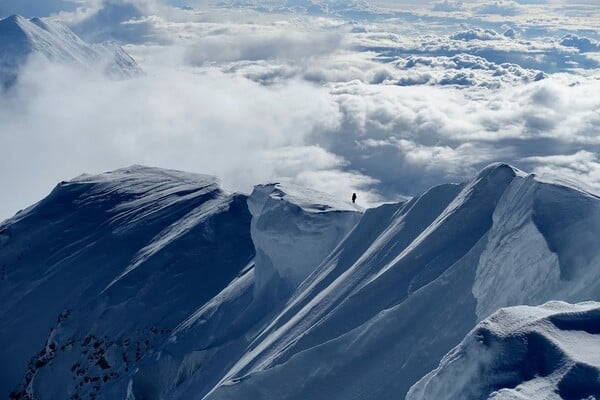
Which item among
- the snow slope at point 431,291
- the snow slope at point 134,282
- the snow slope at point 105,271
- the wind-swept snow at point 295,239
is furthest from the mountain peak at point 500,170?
the snow slope at point 105,271

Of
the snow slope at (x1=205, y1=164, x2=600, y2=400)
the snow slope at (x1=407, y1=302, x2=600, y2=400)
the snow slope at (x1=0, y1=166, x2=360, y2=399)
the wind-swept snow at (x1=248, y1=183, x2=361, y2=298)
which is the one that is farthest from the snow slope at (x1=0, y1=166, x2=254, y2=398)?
the snow slope at (x1=407, y1=302, x2=600, y2=400)

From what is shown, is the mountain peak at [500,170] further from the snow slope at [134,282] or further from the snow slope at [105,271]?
the snow slope at [105,271]

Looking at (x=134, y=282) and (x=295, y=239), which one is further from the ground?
(x=295, y=239)

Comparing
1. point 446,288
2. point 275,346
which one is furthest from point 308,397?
point 446,288

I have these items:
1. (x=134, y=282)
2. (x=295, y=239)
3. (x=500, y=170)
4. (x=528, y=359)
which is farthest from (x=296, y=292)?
(x=528, y=359)

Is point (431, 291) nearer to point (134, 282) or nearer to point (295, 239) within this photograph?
point (295, 239)

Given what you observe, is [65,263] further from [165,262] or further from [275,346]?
[275,346]
